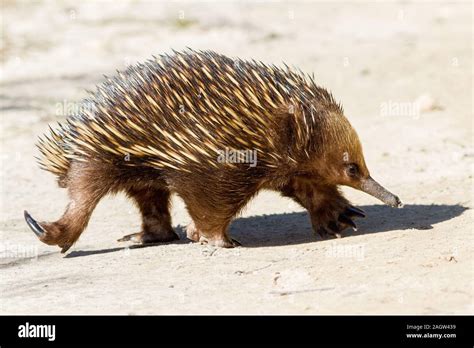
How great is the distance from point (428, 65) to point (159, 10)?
652 cm

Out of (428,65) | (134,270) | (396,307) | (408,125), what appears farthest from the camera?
(428,65)

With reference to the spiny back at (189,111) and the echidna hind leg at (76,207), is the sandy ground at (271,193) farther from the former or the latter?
the spiny back at (189,111)

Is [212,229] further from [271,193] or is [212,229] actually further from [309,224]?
[271,193]

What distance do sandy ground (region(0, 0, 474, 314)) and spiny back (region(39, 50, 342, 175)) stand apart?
800 mm

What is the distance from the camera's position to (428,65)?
13555mm

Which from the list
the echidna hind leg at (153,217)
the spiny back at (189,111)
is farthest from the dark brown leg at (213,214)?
the echidna hind leg at (153,217)

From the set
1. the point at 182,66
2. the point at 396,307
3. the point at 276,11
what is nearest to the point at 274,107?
the point at 182,66

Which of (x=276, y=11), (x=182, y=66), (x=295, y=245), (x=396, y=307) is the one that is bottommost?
(x=396, y=307)

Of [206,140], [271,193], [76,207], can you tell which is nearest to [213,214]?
[206,140]

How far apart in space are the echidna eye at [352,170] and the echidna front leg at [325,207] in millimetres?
483

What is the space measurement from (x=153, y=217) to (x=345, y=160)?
1.73 metres

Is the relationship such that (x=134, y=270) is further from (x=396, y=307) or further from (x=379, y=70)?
(x=379, y=70)

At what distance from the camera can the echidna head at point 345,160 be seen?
6.71m

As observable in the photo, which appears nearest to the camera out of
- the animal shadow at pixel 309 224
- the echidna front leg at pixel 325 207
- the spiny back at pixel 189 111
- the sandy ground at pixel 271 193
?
the sandy ground at pixel 271 193
